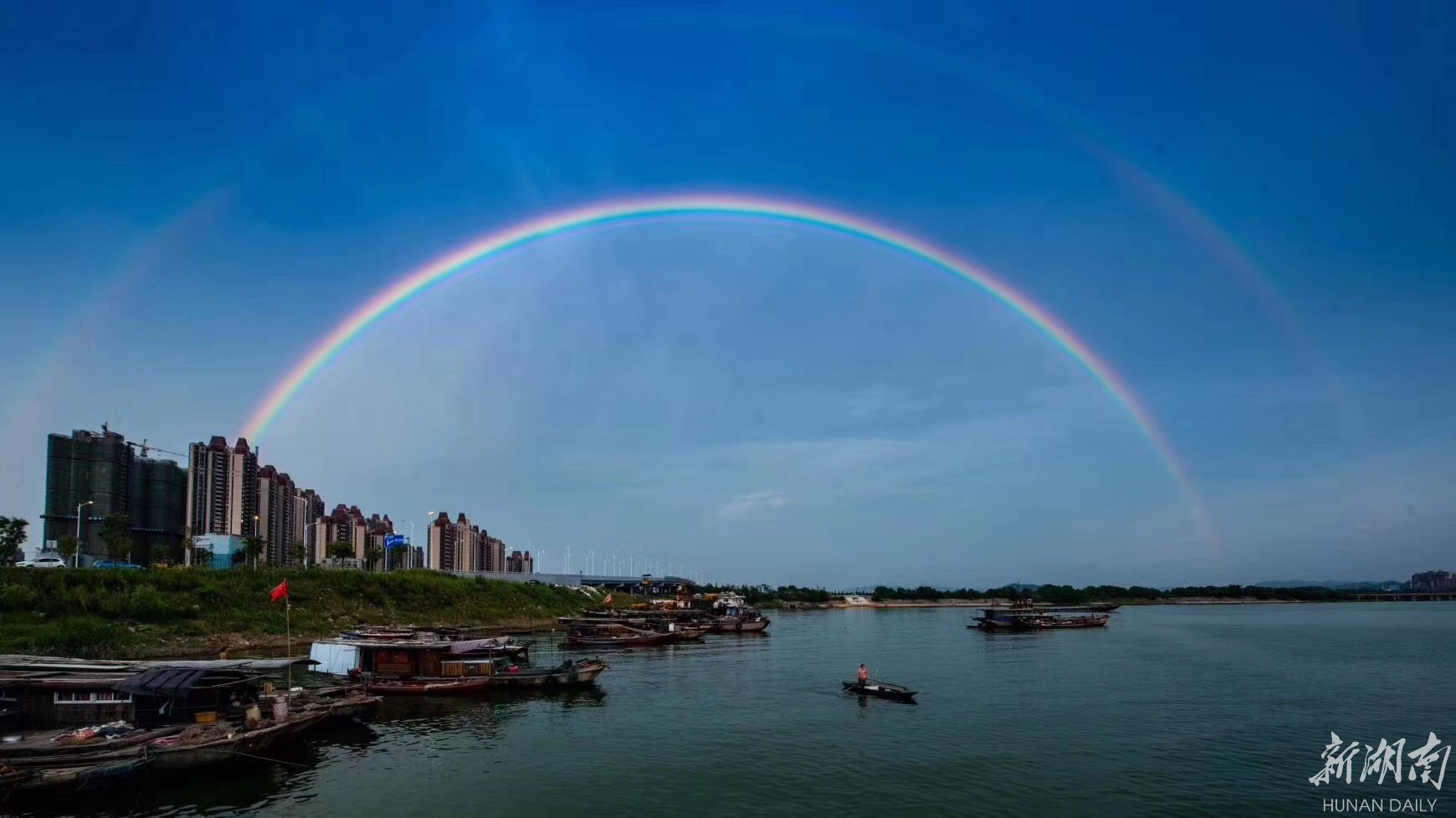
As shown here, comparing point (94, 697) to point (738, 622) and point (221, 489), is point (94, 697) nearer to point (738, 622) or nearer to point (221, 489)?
point (738, 622)

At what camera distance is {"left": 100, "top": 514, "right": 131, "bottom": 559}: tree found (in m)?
114

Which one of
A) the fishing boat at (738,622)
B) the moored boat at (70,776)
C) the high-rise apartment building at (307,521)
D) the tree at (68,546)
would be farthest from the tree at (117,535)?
the moored boat at (70,776)

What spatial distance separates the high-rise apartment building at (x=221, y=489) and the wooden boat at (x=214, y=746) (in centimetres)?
11395

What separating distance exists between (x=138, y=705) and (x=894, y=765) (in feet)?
109

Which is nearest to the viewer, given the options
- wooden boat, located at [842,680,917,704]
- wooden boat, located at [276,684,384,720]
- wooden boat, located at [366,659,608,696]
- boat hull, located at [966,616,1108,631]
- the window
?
the window

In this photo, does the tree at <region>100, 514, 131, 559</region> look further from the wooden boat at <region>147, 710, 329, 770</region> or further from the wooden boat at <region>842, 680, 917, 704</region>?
the wooden boat at <region>842, 680, 917, 704</region>

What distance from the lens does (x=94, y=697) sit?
39.2m

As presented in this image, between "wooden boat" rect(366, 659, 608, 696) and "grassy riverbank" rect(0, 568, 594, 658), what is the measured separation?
1019 inches

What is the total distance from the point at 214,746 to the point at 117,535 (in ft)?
325

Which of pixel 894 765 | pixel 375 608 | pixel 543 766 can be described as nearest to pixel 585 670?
pixel 543 766

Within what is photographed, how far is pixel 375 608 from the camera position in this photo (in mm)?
107812

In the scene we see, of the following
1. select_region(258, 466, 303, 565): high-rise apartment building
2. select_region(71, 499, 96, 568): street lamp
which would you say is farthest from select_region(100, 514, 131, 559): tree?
select_region(258, 466, 303, 565): high-rise apartment building

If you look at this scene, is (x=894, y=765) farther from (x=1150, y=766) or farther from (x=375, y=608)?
(x=375, y=608)

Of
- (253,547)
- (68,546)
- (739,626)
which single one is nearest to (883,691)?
(739,626)
